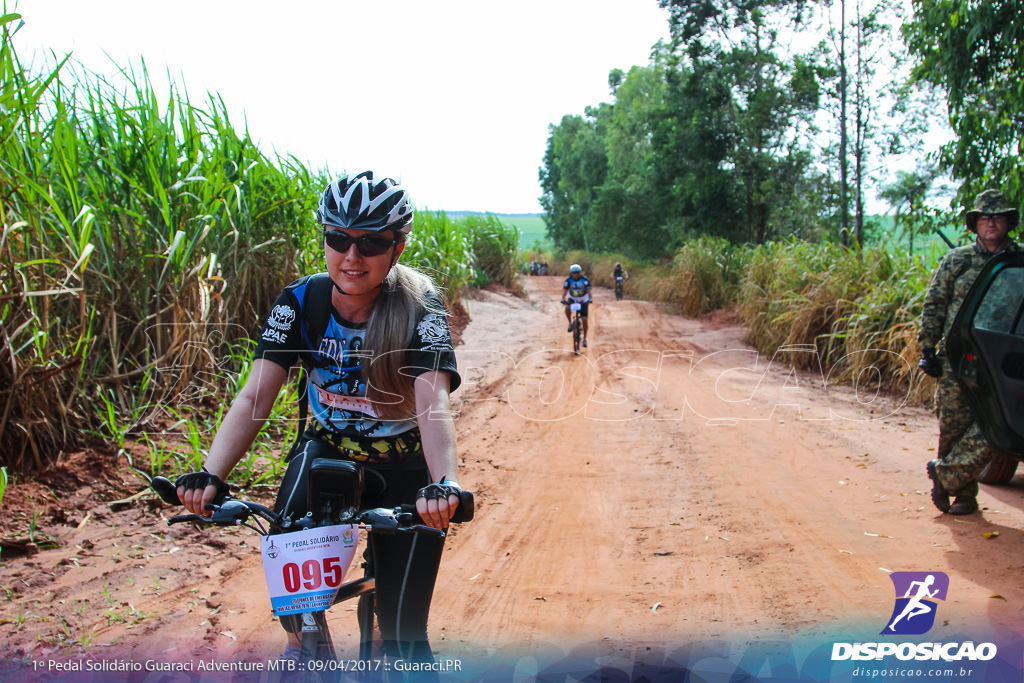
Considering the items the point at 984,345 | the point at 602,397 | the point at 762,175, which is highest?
the point at 762,175

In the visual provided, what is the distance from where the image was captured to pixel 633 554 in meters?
4.68

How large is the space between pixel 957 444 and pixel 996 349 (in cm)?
119

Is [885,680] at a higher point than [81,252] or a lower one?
lower

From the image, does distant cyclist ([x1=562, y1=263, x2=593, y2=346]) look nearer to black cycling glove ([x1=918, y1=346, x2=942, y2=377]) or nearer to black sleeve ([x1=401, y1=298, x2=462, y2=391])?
black cycling glove ([x1=918, y1=346, x2=942, y2=377])

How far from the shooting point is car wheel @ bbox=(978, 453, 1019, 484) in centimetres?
584

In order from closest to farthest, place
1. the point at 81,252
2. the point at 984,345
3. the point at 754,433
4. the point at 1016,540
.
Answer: the point at 984,345 → the point at 1016,540 → the point at 81,252 → the point at 754,433

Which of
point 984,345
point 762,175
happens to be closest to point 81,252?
point 984,345

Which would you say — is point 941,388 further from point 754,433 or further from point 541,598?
point 541,598

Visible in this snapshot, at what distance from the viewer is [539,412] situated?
9.12 metres

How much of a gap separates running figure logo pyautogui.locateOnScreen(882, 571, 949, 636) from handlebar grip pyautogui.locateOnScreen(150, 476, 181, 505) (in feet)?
9.97

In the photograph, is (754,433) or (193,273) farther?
(754,433)

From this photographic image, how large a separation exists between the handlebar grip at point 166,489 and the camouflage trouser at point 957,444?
482 cm

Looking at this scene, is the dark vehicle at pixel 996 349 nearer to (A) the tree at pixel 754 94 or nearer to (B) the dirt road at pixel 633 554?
(B) the dirt road at pixel 633 554

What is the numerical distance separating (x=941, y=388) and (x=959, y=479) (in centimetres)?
62
